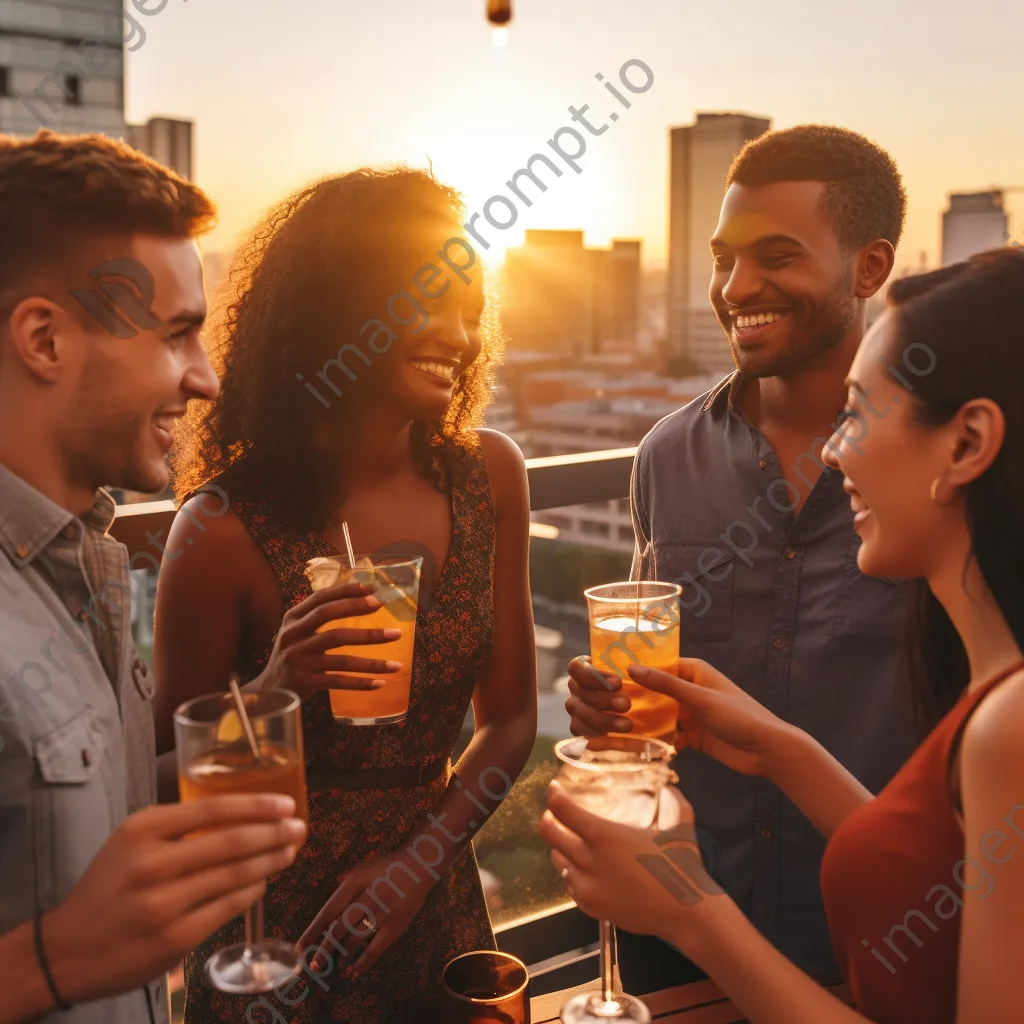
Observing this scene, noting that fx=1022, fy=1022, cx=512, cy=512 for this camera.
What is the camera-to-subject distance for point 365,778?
2.07 metres

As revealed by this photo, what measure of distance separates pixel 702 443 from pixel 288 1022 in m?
1.59

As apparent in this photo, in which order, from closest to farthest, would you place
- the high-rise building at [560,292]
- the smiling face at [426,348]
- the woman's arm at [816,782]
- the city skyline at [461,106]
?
1. the woman's arm at [816,782]
2. the smiling face at [426,348]
3. the city skyline at [461,106]
4. the high-rise building at [560,292]

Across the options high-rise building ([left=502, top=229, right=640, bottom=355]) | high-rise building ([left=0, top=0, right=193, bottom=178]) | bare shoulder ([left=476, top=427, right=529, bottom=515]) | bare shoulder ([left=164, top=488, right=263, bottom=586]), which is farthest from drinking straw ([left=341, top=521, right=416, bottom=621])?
high-rise building ([left=0, top=0, right=193, bottom=178])

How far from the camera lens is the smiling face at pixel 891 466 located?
1.45 meters

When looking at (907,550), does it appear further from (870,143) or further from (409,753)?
(870,143)

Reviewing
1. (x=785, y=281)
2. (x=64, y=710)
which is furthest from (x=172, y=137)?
(x=64, y=710)

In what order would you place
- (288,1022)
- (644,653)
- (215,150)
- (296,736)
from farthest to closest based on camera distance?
(215,150)
(288,1022)
(644,653)
(296,736)

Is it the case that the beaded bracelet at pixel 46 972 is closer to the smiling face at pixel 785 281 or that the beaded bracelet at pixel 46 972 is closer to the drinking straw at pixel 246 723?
the drinking straw at pixel 246 723

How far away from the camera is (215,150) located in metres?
20.3

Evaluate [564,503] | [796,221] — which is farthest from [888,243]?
[564,503]

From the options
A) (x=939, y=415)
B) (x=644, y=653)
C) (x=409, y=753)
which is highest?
(x=939, y=415)

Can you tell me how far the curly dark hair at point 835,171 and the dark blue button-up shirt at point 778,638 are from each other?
53cm

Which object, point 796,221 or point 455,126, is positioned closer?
point 796,221

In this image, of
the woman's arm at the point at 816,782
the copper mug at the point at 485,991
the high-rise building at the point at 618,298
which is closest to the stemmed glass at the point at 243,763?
the copper mug at the point at 485,991
